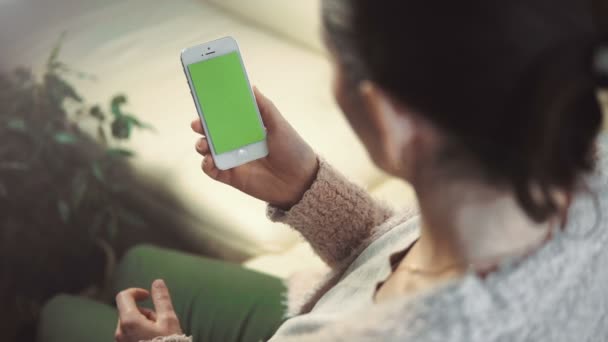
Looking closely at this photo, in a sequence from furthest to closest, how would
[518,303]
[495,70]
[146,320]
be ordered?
[146,320], [518,303], [495,70]

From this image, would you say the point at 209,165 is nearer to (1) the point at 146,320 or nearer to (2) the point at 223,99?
(2) the point at 223,99

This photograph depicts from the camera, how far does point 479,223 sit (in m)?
0.47

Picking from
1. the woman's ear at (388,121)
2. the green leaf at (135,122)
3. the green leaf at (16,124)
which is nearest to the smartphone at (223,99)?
the woman's ear at (388,121)

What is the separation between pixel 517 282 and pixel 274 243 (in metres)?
0.66

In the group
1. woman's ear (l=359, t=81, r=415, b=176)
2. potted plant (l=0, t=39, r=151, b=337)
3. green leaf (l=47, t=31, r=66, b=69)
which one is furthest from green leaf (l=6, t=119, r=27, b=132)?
woman's ear (l=359, t=81, r=415, b=176)

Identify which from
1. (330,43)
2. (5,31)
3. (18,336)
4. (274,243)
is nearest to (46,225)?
(18,336)

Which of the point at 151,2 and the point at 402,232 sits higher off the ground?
the point at 151,2

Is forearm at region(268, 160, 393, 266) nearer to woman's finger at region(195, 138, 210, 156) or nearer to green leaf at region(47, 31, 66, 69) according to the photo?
woman's finger at region(195, 138, 210, 156)

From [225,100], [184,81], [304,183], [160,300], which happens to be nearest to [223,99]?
[225,100]

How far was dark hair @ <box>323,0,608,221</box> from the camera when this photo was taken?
369 mm

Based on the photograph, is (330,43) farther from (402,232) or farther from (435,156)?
(402,232)

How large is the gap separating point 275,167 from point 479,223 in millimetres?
346

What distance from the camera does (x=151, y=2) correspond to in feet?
4.61

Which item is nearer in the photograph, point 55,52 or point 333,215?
point 333,215
